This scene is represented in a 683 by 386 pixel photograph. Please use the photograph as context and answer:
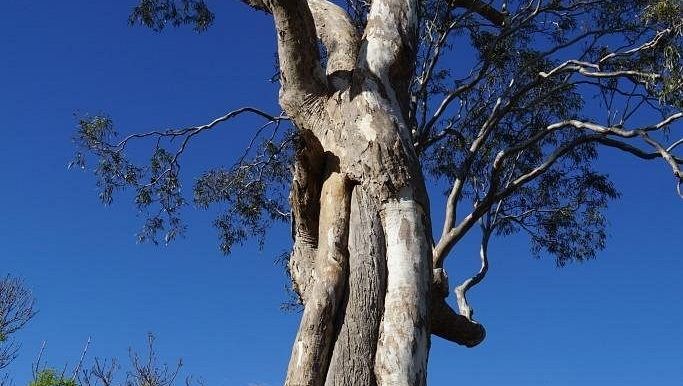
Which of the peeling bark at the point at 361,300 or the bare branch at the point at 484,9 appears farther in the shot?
the bare branch at the point at 484,9

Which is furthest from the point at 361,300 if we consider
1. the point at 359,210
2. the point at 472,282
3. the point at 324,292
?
the point at 472,282

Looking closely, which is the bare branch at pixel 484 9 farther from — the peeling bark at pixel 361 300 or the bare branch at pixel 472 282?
the peeling bark at pixel 361 300

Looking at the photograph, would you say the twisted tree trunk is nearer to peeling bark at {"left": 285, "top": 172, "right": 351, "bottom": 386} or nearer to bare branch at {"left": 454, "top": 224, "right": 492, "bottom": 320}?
peeling bark at {"left": 285, "top": 172, "right": 351, "bottom": 386}

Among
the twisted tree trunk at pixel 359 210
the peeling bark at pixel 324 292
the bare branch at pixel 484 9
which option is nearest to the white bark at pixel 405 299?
the twisted tree trunk at pixel 359 210

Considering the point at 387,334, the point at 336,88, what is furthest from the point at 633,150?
the point at 387,334

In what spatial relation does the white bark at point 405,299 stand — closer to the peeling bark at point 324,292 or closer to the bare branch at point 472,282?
the peeling bark at point 324,292

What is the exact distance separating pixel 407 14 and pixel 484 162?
4.78m

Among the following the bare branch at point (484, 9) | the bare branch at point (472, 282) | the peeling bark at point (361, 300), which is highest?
the bare branch at point (484, 9)

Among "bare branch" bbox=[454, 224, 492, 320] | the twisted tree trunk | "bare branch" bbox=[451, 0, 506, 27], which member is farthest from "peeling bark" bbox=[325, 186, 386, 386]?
"bare branch" bbox=[451, 0, 506, 27]

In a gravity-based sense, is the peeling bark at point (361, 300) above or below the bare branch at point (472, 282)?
below

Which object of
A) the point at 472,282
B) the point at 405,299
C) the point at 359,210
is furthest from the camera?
the point at 472,282

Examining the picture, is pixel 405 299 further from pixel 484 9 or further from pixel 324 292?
pixel 484 9

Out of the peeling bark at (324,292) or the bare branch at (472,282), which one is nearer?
the peeling bark at (324,292)

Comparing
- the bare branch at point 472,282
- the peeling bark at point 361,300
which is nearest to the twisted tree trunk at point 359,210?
the peeling bark at point 361,300
